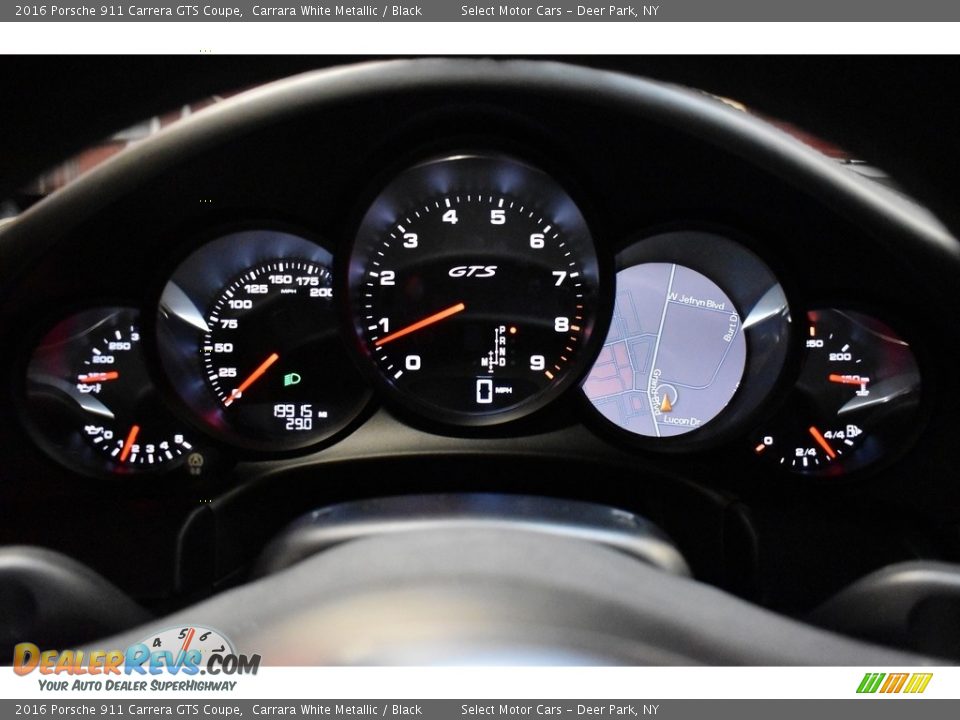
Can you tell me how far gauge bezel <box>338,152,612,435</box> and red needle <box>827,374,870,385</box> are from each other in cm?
61

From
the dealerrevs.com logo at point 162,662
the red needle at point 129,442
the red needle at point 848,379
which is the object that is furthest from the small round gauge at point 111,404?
the red needle at point 848,379

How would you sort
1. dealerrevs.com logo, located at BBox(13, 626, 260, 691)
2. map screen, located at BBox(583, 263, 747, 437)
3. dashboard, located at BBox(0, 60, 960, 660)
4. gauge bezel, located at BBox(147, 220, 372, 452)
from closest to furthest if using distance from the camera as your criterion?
dealerrevs.com logo, located at BBox(13, 626, 260, 691), dashboard, located at BBox(0, 60, 960, 660), gauge bezel, located at BBox(147, 220, 372, 452), map screen, located at BBox(583, 263, 747, 437)

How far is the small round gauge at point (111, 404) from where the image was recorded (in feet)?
7.35

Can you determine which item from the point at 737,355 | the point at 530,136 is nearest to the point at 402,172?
the point at 530,136

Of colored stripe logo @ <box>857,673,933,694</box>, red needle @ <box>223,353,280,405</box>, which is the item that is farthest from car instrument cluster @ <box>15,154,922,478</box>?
colored stripe logo @ <box>857,673,933,694</box>

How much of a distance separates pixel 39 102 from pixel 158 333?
858 millimetres

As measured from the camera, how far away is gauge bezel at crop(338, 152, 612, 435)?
2.11 metres

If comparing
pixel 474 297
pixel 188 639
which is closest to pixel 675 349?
Result: pixel 474 297

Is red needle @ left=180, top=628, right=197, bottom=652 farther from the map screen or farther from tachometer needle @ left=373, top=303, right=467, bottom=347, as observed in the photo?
the map screen

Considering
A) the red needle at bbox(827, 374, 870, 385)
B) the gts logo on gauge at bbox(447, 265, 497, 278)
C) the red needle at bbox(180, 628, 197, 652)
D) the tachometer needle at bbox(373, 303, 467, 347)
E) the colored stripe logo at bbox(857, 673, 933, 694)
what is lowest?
the colored stripe logo at bbox(857, 673, 933, 694)

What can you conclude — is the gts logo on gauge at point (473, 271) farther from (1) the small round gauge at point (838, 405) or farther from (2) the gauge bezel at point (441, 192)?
(1) the small round gauge at point (838, 405)

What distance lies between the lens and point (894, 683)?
4.41 ft

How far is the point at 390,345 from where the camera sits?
2291mm
